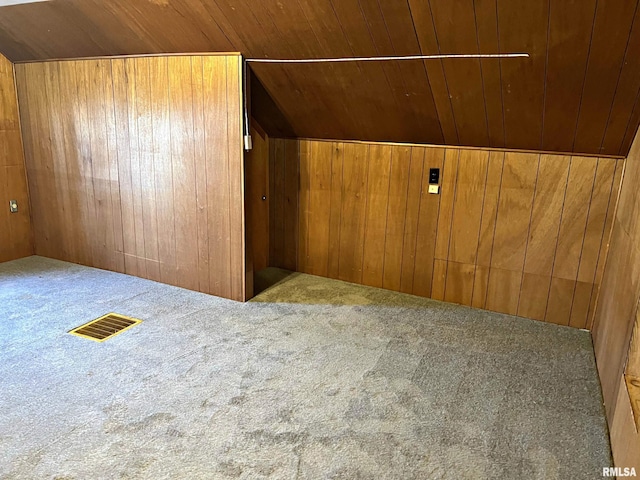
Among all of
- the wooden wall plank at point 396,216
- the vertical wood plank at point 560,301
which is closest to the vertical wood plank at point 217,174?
the wooden wall plank at point 396,216

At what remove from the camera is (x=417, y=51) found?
2.42 meters

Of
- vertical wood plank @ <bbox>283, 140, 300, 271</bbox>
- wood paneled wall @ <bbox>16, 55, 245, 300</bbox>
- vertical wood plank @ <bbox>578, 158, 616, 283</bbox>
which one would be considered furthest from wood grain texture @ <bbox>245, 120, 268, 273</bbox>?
vertical wood plank @ <bbox>578, 158, 616, 283</bbox>

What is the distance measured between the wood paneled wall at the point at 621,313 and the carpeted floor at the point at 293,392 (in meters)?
0.13

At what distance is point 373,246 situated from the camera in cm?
359

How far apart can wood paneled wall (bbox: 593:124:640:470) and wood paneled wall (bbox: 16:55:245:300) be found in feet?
7.39

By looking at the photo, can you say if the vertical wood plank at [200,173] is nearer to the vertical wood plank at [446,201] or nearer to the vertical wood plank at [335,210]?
the vertical wood plank at [335,210]

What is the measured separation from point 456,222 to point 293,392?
173cm

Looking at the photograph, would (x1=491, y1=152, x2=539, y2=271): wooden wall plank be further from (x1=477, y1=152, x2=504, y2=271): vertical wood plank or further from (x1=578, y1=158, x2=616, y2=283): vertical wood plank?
(x1=578, y1=158, x2=616, y2=283): vertical wood plank

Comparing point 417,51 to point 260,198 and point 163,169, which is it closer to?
point 260,198

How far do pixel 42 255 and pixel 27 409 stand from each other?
2.63m

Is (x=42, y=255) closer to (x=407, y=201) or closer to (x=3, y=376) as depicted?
(x=3, y=376)

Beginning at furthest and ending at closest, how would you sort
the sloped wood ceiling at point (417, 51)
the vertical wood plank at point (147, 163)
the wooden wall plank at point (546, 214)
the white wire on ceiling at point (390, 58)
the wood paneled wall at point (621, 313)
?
the vertical wood plank at point (147, 163)
the wooden wall plank at point (546, 214)
the white wire on ceiling at point (390, 58)
the sloped wood ceiling at point (417, 51)
the wood paneled wall at point (621, 313)

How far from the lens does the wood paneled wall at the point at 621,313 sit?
1712 mm

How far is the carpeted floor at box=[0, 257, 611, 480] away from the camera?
1.79 meters
